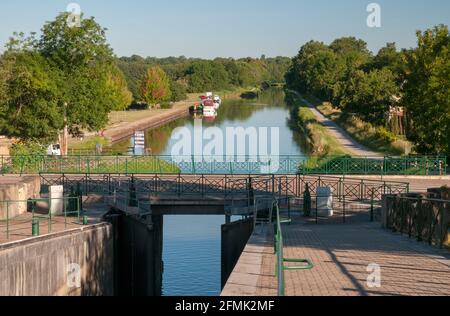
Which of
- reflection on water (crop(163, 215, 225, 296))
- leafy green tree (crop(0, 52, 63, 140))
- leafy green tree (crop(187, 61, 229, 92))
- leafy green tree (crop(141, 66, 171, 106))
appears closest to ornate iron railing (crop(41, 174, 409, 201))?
reflection on water (crop(163, 215, 225, 296))

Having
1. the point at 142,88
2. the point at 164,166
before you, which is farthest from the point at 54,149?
the point at 142,88

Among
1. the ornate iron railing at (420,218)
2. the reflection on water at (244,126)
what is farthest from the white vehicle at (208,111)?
the ornate iron railing at (420,218)

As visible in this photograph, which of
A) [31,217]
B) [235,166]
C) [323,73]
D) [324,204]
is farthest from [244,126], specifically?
[31,217]

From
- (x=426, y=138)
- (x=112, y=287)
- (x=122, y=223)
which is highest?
(x=426, y=138)

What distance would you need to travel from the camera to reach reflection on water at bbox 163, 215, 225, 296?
26.5 metres

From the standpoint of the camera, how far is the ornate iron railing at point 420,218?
1712 cm

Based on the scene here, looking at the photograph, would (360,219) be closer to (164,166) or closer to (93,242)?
(93,242)

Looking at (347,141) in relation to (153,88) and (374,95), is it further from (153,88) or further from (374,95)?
(153,88)

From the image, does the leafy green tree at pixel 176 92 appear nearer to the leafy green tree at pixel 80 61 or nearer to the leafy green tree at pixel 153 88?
the leafy green tree at pixel 153 88

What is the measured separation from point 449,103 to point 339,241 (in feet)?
57.9

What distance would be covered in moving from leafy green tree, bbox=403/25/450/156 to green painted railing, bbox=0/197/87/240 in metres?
17.4

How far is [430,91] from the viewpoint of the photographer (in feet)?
117

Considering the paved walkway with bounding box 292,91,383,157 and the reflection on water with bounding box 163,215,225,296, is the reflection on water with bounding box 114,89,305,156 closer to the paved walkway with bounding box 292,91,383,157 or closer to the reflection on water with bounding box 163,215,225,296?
the paved walkway with bounding box 292,91,383,157
